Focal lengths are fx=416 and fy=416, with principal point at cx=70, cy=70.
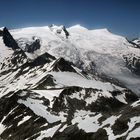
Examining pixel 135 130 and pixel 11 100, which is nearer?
pixel 135 130

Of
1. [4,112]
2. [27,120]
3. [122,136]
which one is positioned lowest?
[122,136]

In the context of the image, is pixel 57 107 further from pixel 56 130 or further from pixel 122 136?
pixel 122 136

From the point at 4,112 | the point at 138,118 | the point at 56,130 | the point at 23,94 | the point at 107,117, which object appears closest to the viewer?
the point at 138,118

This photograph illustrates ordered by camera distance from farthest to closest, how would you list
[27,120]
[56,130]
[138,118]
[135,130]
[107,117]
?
[27,120] < [56,130] < [107,117] < [138,118] < [135,130]

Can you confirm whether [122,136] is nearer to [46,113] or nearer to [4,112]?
[46,113]

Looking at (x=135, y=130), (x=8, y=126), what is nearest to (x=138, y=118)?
(x=135, y=130)

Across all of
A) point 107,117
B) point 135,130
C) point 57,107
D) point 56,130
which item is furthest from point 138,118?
point 57,107

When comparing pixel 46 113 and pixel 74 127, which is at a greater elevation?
pixel 46 113

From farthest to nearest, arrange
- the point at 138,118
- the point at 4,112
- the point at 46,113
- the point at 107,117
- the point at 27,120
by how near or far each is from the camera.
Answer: the point at 4,112 < the point at 46,113 < the point at 27,120 < the point at 107,117 < the point at 138,118

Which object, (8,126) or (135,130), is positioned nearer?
(135,130)
